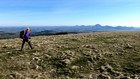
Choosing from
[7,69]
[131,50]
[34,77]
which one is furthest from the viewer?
[131,50]

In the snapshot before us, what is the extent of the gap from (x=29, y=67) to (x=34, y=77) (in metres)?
2.34

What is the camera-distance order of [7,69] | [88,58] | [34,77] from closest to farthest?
[34,77], [7,69], [88,58]

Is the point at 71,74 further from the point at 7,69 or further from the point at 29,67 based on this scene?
the point at 7,69

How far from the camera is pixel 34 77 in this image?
16484mm

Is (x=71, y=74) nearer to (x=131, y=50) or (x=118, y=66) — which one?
(x=118, y=66)

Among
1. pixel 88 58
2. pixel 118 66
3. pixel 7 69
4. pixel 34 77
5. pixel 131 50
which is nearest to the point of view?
pixel 34 77

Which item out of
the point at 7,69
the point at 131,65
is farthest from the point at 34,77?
the point at 131,65

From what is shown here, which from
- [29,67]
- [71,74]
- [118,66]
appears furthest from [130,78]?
[29,67]

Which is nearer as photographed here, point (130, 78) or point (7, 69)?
point (130, 78)

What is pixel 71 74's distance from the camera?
17469 millimetres

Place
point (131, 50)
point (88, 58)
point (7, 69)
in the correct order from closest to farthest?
point (7, 69) < point (88, 58) < point (131, 50)

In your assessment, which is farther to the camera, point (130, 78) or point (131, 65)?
point (131, 65)

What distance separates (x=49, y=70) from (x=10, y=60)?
4.64 m

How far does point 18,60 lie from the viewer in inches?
800
